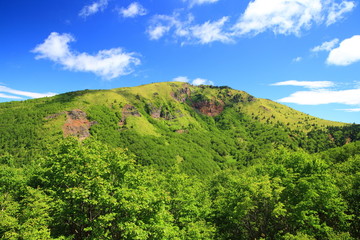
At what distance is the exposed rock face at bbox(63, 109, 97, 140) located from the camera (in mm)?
168750

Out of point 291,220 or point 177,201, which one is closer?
point 291,220

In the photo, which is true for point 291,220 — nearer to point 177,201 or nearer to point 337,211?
point 337,211

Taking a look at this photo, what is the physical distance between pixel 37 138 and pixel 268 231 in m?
177

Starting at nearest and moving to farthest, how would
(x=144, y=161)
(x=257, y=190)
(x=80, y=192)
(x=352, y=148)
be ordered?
(x=80, y=192), (x=257, y=190), (x=352, y=148), (x=144, y=161)

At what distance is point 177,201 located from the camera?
34875mm

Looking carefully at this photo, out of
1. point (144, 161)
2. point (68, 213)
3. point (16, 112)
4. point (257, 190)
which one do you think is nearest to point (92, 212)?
point (68, 213)

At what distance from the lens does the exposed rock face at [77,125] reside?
169 metres

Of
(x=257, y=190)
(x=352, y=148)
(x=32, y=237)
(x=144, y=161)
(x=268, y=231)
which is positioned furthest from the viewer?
(x=144, y=161)

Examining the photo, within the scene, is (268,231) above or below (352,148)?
below

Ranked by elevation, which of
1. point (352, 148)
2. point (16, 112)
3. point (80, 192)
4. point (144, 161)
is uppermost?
point (16, 112)

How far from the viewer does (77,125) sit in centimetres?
18138

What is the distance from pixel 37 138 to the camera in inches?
6265

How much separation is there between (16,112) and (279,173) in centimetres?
22685

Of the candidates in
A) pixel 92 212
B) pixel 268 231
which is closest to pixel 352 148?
pixel 268 231
